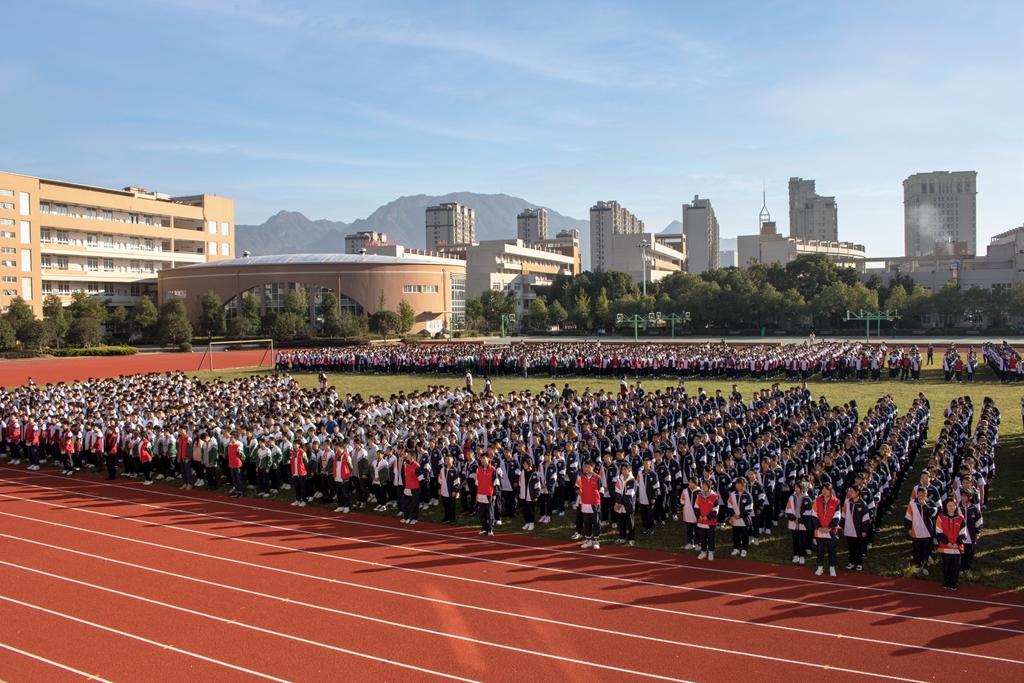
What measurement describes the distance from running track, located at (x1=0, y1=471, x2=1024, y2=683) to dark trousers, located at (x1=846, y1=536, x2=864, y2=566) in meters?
0.27

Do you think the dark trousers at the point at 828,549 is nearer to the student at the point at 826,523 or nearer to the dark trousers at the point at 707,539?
the student at the point at 826,523

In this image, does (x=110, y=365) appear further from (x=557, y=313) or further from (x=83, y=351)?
(x=557, y=313)

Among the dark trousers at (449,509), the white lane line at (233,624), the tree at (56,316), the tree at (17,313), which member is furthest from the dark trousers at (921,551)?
the tree at (17,313)

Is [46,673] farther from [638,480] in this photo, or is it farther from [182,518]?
[638,480]

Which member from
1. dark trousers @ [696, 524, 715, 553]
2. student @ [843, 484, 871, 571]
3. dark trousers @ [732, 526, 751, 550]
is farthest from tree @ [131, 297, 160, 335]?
student @ [843, 484, 871, 571]

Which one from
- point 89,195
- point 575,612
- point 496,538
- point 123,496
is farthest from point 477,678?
point 89,195

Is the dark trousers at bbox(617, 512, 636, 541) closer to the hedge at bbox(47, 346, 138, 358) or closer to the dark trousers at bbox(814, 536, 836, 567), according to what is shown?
the dark trousers at bbox(814, 536, 836, 567)

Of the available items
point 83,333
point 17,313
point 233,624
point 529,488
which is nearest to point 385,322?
point 83,333

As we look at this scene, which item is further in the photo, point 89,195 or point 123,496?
point 89,195

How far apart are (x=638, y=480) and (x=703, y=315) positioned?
56.1m

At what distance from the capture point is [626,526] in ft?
36.0

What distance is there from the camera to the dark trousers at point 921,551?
9266 millimetres

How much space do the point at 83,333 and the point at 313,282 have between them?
20.6 metres

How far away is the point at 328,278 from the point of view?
66.9m
